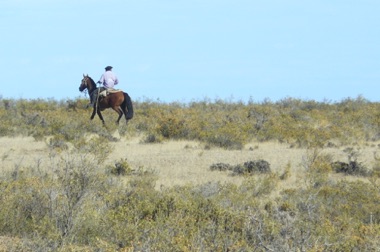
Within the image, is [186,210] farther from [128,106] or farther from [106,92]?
[128,106]

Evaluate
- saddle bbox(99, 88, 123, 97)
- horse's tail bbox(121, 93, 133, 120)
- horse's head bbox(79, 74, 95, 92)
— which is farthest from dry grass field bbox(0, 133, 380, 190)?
horse's head bbox(79, 74, 95, 92)

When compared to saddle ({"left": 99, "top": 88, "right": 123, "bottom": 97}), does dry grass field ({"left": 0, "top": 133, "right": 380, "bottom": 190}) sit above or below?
below

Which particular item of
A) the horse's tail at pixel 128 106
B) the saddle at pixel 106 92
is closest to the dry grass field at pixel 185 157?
the horse's tail at pixel 128 106

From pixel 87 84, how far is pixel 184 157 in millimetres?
7317

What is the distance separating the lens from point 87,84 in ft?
80.4

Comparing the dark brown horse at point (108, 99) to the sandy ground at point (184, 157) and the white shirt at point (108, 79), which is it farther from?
the sandy ground at point (184, 157)

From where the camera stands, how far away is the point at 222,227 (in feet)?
28.1

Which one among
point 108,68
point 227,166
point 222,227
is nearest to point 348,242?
point 222,227

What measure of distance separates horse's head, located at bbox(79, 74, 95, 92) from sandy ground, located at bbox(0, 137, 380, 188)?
240cm

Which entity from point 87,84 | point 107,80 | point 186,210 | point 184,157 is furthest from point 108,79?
point 186,210

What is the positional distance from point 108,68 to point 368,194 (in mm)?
13510

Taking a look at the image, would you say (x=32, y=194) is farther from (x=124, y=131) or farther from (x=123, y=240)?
(x=124, y=131)

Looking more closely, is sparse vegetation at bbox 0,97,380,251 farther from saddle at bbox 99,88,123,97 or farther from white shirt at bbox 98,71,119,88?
white shirt at bbox 98,71,119,88

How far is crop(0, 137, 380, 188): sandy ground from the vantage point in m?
15.9
